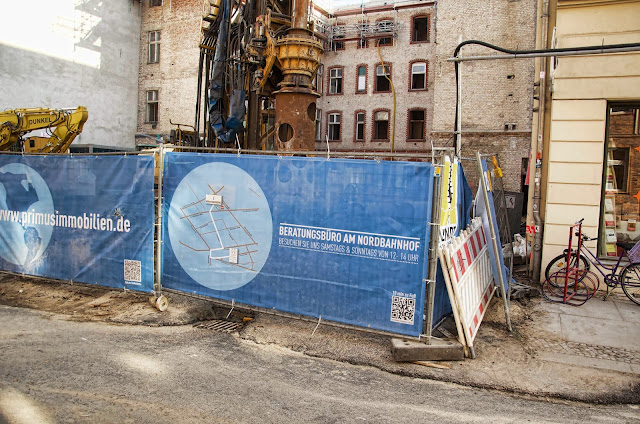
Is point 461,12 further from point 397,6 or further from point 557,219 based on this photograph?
point 557,219

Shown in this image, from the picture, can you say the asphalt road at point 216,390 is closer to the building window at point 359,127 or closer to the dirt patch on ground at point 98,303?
the dirt patch on ground at point 98,303

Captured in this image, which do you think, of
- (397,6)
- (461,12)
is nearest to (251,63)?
(461,12)

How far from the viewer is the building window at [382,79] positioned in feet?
116

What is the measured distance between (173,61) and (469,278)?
3374 cm

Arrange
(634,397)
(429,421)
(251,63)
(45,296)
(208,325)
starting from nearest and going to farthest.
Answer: (429,421)
(634,397)
(208,325)
(45,296)
(251,63)

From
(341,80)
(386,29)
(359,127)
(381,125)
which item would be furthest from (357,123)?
(386,29)

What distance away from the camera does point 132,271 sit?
314 inches

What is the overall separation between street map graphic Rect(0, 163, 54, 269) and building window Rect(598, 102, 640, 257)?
10834 millimetres

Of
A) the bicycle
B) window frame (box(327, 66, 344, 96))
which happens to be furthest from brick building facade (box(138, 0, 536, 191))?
the bicycle

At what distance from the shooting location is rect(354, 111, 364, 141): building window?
36.2 meters

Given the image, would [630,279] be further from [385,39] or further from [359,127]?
[385,39]

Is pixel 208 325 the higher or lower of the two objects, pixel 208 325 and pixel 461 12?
the lower

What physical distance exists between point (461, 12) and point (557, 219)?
23259mm

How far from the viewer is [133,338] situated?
6.55m
